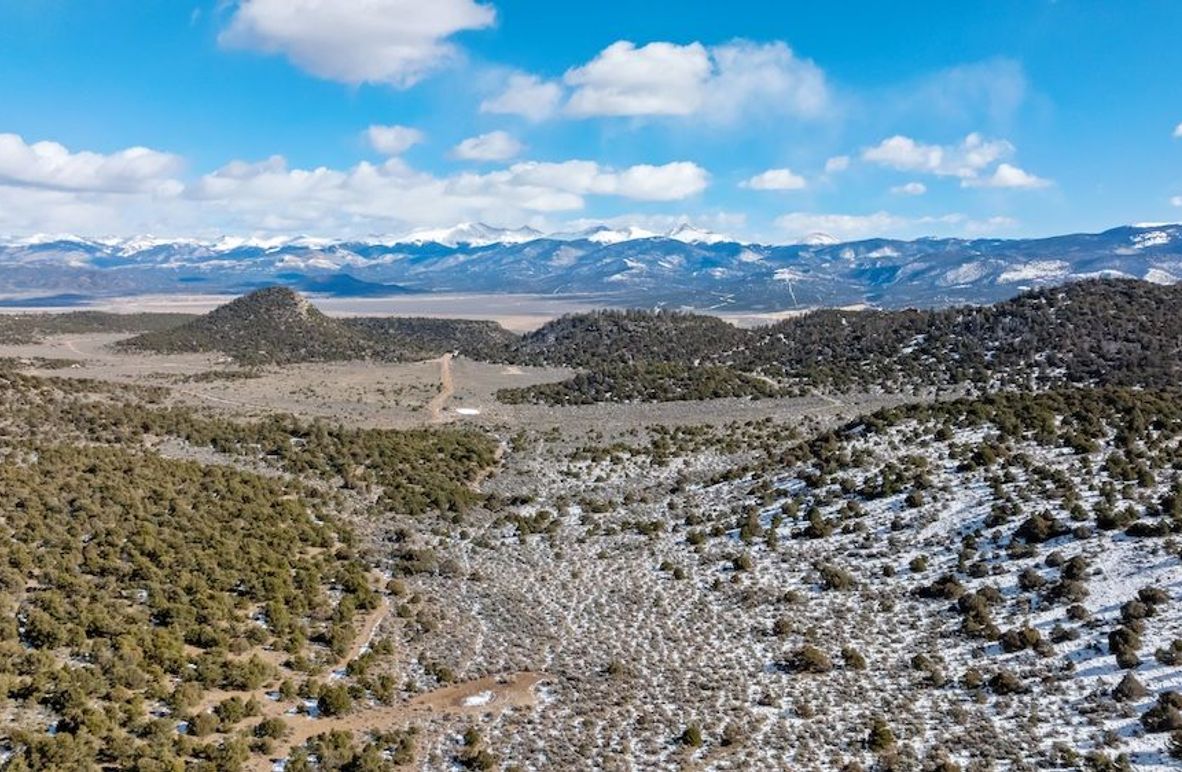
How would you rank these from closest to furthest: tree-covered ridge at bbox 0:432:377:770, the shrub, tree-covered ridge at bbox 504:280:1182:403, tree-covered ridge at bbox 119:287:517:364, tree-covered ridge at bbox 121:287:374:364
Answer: tree-covered ridge at bbox 0:432:377:770 < the shrub < tree-covered ridge at bbox 504:280:1182:403 < tree-covered ridge at bbox 121:287:374:364 < tree-covered ridge at bbox 119:287:517:364

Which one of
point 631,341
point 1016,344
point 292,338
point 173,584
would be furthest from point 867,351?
point 292,338

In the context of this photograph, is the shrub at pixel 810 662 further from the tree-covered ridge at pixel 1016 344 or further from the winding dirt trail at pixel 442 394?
the tree-covered ridge at pixel 1016 344

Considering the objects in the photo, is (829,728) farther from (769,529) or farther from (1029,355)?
(1029,355)

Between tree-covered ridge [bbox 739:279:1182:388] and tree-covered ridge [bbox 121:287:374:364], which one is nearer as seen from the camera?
tree-covered ridge [bbox 739:279:1182:388]

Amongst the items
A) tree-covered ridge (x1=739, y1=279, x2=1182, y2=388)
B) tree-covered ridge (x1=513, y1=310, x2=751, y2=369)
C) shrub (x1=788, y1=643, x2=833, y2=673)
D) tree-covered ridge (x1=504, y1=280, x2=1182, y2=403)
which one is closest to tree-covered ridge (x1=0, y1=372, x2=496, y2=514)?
shrub (x1=788, y1=643, x2=833, y2=673)

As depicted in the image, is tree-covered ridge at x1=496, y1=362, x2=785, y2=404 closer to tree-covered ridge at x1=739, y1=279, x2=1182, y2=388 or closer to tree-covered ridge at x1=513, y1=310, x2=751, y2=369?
tree-covered ridge at x1=739, y1=279, x2=1182, y2=388

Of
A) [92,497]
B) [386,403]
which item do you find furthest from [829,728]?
[386,403]
